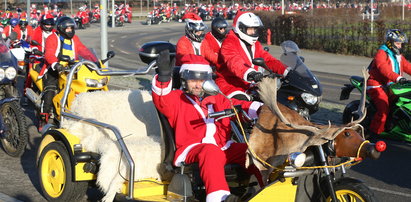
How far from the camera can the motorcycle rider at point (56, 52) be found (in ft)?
34.0

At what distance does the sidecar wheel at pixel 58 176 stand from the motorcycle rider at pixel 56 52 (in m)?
3.30

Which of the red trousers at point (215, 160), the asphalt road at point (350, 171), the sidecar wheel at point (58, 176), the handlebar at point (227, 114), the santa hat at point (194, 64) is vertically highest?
the santa hat at point (194, 64)

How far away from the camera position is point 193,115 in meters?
6.21

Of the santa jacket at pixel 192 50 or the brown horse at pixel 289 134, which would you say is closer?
the brown horse at pixel 289 134

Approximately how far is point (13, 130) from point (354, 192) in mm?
5089

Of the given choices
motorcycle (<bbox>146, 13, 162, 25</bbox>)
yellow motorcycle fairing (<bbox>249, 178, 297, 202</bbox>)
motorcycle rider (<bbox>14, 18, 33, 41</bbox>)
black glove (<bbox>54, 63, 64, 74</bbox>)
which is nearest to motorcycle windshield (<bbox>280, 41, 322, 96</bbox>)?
black glove (<bbox>54, 63, 64, 74</bbox>)

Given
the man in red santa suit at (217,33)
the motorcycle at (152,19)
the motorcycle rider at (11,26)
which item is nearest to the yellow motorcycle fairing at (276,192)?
the man in red santa suit at (217,33)

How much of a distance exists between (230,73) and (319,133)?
3.41 meters

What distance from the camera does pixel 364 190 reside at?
529 centimetres

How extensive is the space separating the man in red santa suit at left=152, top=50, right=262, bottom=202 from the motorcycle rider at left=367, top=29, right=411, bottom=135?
4.60 meters

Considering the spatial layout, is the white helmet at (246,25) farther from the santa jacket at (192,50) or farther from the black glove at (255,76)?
the santa jacket at (192,50)

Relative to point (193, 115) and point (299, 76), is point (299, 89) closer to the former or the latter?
point (299, 76)

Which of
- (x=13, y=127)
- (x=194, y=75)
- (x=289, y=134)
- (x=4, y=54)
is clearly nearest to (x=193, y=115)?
(x=194, y=75)

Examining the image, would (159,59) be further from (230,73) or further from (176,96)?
(230,73)
